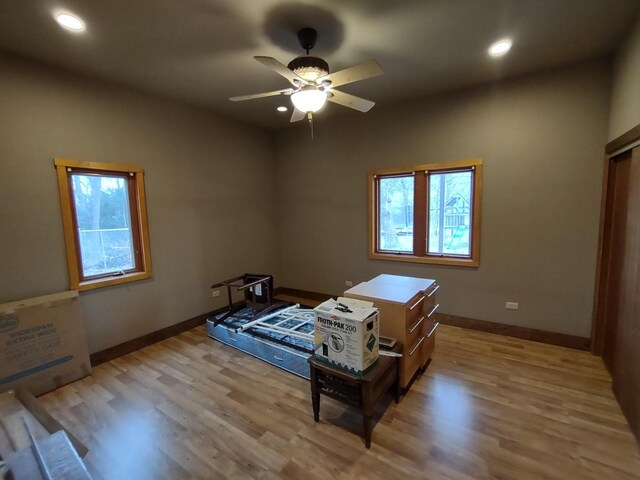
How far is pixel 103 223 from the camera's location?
123 inches

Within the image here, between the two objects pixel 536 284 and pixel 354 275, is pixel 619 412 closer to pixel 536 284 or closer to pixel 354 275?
pixel 536 284

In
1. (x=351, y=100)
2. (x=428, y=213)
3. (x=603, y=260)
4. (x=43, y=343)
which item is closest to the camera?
(x=351, y=100)

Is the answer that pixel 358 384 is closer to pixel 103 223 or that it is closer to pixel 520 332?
pixel 520 332

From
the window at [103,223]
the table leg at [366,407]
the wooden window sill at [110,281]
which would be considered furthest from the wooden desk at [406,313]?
the window at [103,223]

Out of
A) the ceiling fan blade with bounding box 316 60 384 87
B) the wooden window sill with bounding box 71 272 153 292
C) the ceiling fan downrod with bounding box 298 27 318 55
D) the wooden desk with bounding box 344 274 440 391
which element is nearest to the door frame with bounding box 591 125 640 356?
the wooden desk with bounding box 344 274 440 391

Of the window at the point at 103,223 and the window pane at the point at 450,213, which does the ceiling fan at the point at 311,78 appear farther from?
the window at the point at 103,223

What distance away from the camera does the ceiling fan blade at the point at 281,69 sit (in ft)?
6.05

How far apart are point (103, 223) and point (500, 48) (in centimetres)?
428

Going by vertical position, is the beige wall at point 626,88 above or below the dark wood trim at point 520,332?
above

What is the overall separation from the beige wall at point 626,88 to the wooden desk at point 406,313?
2027 mm

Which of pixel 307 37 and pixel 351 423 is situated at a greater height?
pixel 307 37

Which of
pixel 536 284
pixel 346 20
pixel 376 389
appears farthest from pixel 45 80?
pixel 536 284

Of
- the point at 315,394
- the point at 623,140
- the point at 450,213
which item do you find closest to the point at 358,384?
the point at 315,394

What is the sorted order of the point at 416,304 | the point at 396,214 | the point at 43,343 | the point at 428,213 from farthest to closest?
1. the point at 396,214
2. the point at 428,213
3. the point at 43,343
4. the point at 416,304
